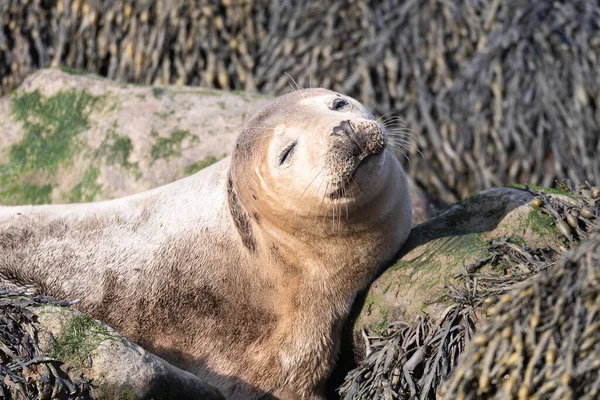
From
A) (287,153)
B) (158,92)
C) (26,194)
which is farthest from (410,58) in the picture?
(287,153)

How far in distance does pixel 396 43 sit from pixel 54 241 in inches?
159

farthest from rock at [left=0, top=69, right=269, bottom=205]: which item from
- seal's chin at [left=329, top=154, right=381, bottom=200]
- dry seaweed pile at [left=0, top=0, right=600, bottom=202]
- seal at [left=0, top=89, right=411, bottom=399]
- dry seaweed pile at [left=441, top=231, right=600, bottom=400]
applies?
dry seaweed pile at [left=441, top=231, right=600, bottom=400]

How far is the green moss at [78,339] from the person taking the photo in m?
3.78

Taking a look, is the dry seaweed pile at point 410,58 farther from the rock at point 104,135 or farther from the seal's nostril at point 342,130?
the seal's nostril at point 342,130

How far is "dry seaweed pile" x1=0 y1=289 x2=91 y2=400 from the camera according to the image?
12.0ft

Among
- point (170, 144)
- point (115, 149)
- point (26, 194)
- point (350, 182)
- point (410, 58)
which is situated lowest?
point (26, 194)

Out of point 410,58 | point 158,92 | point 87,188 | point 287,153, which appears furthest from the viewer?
point 410,58

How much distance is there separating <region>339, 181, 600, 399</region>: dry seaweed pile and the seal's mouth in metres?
0.65

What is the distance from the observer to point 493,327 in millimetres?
3297

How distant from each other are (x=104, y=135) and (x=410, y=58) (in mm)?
2663

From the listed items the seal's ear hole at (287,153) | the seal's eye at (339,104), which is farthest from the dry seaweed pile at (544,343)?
the seal's eye at (339,104)

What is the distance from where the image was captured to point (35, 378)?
3.71 m

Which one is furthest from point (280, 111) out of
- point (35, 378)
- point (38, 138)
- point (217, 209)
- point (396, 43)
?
point (396, 43)

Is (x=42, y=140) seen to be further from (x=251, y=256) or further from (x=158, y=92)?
(x=251, y=256)
